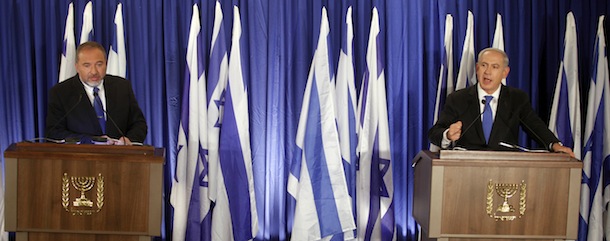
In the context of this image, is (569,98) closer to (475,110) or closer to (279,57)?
(475,110)

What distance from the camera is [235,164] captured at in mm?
5422

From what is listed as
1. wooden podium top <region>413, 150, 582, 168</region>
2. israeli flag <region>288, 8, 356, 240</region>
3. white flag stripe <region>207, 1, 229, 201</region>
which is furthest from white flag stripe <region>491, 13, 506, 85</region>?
white flag stripe <region>207, 1, 229, 201</region>

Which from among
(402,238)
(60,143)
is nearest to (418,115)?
(402,238)

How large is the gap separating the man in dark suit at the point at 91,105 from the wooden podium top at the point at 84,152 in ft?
1.75

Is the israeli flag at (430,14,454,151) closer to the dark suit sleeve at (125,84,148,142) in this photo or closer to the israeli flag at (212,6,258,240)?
the israeli flag at (212,6,258,240)

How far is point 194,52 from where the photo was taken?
5.38 metres

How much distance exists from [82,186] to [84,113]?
75 cm

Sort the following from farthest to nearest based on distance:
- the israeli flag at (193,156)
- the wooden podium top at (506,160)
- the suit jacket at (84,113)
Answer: the israeli flag at (193,156), the suit jacket at (84,113), the wooden podium top at (506,160)

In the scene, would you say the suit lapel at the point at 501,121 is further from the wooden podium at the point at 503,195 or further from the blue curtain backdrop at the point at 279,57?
the blue curtain backdrop at the point at 279,57

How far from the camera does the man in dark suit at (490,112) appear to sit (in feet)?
15.6

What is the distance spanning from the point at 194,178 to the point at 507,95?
2148 millimetres

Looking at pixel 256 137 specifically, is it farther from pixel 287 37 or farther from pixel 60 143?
pixel 60 143

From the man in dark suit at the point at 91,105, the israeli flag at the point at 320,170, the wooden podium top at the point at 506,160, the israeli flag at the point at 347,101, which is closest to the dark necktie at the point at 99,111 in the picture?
the man in dark suit at the point at 91,105

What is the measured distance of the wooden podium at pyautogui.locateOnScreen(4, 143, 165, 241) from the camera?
155 inches
